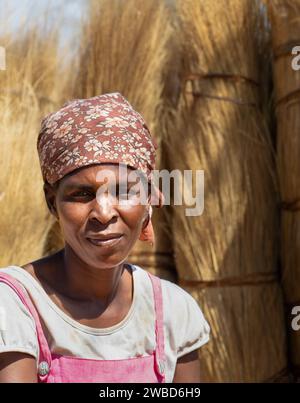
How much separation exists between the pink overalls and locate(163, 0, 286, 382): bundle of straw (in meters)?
0.84

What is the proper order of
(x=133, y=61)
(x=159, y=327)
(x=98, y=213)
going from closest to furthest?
(x=98, y=213) < (x=159, y=327) < (x=133, y=61)

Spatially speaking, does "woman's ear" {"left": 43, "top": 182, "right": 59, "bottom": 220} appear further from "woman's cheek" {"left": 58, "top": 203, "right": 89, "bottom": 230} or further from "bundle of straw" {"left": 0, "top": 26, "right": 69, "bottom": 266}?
"bundle of straw" {"left": 0, "top": 26, "right": 69, "bottom": 266}

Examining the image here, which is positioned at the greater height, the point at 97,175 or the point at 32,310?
the point at 97,175

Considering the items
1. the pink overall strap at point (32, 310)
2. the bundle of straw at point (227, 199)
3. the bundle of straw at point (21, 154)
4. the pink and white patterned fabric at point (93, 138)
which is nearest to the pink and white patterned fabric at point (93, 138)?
the pink and white patterned fabric at point (93, 138)

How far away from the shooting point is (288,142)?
6.10ft

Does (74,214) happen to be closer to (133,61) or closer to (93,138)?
(93,138)

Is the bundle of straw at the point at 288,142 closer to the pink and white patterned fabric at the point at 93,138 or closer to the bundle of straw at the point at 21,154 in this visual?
the bundle of straw at the point at 21,154

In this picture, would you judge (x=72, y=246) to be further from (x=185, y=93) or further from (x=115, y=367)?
(x=185, y=93)

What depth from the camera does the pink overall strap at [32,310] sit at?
3.11ft

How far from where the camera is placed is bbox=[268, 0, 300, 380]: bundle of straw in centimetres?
183

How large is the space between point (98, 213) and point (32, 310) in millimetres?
148

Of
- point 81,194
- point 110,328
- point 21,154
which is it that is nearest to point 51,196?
point 81,194

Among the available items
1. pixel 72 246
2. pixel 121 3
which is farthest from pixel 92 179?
pixel 121 3

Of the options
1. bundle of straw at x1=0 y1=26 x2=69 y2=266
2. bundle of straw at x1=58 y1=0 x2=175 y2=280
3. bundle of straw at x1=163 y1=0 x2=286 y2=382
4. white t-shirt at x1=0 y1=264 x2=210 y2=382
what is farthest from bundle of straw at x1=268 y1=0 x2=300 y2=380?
white t-shirt at x1=0 y1=264 x2=210 y2=382
